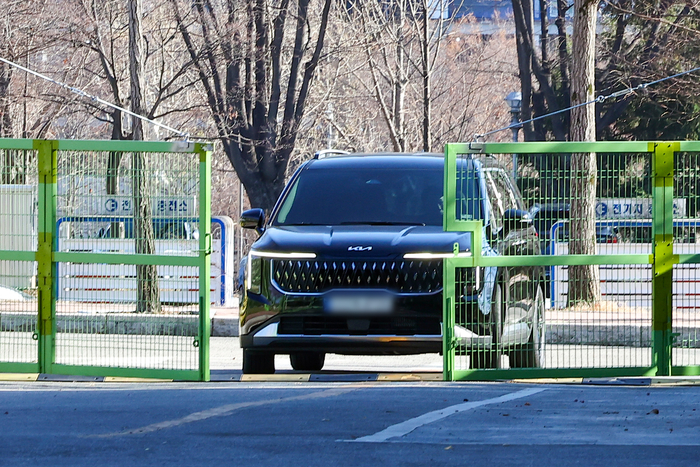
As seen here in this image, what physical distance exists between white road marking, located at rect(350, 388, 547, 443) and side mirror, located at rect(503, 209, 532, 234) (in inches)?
49.9

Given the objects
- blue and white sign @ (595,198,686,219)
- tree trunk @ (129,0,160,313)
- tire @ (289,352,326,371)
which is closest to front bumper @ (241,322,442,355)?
tree trunk @ (129,0,160,313)

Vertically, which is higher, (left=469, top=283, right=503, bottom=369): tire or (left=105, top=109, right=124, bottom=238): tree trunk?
(left=105, top=109, right=124, bottom=238): tree trunk

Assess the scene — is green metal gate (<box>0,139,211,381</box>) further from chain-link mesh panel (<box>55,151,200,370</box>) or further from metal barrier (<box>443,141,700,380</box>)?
metal barrier (<box>443,141,700,380</box>)

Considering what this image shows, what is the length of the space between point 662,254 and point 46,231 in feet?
14.6

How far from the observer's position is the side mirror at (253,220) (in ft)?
31.6

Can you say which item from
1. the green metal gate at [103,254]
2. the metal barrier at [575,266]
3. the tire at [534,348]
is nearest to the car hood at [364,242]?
the metal barrier at [575,266]

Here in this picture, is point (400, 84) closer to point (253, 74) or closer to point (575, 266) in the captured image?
→ point (253, 74)

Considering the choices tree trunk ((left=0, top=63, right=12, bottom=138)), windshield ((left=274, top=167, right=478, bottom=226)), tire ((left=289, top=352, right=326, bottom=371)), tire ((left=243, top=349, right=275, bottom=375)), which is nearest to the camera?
tire ((left=243, top=349, right=275, bottom=375))

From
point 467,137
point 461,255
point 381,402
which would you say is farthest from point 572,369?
point 467,137

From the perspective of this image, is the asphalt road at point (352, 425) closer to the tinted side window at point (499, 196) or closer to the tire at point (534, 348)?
the tire at point (534, 348)

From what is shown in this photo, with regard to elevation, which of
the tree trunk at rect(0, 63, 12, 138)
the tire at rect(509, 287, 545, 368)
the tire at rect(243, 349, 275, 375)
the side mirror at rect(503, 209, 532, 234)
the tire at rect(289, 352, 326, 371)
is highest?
the tree trunk at rect(0, 63, 12, 138)

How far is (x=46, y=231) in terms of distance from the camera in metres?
8.80

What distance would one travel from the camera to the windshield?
934cm

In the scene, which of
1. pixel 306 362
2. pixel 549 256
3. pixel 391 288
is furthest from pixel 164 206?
pixel 549 256
